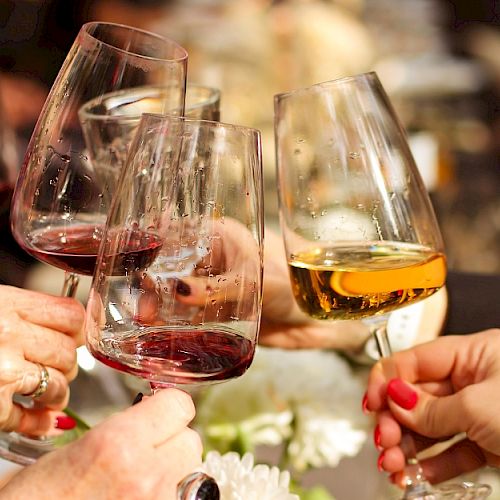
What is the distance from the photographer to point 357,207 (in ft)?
2.77

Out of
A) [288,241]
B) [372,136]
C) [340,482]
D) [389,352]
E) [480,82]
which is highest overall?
[372,136]

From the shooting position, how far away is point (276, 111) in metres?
0.85

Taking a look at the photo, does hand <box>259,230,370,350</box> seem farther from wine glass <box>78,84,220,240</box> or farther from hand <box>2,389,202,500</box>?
hand <box>2,389,202,500</box>

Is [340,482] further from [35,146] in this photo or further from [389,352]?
[35,146]

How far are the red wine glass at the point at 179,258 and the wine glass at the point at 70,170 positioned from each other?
0.15 metres

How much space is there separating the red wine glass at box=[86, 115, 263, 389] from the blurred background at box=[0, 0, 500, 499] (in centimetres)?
173

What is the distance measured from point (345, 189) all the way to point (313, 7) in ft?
7.35

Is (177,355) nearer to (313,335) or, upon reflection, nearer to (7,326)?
(7,326)

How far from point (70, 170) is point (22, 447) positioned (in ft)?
1.05

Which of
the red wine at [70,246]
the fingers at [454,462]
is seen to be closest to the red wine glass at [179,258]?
the red wine at [70,246]

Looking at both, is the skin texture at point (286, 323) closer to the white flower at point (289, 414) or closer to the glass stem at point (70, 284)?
the white flower at point (289, 414)

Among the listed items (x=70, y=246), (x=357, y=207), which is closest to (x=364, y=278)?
(x=357, y=207)

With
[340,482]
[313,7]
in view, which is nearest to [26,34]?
[313,7]

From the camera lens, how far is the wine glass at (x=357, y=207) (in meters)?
0.83
